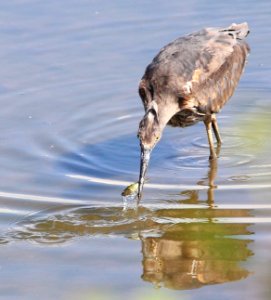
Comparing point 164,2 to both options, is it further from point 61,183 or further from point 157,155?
point 61,183

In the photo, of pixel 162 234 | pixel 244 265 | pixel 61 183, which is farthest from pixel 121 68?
pixel 244 265

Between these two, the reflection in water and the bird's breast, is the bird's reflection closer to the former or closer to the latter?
the reflection in water

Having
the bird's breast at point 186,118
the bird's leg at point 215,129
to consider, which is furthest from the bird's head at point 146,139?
the bird's leg at point 215,129

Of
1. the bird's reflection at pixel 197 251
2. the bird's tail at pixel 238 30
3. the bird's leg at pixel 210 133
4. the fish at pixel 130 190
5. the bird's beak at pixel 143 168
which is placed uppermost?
the bird's tail at pixel 238 30

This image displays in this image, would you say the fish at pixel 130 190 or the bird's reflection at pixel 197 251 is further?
the fish at pixel 130 190

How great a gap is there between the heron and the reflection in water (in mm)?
824

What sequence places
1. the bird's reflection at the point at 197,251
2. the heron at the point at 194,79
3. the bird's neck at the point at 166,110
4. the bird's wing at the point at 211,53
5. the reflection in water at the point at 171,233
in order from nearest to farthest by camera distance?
the bird's reflection at the point at 197,251, the reflection in water at the point at 171,233, the bird's neck at the point at 166,110, the heron at the point at 194,79, the bird's wing at the point at 211,53

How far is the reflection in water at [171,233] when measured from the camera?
21.8 feet

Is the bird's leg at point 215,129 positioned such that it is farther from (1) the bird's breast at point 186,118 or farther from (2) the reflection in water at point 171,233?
(2) the reflection in water at point 171,233

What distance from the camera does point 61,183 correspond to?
28.7 ft

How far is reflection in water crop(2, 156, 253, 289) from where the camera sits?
6648mm

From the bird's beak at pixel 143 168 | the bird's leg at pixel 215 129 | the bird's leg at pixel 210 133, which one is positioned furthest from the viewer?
the bird's leg at pixel 215 129

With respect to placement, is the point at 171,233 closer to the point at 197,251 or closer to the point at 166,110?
the point at 197,251

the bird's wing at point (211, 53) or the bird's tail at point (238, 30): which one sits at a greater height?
the bird's tail at point (238, 30)
